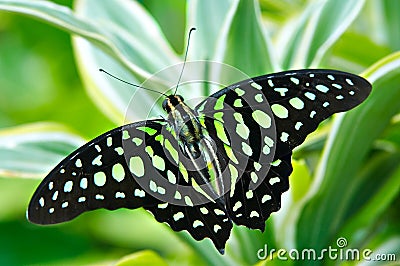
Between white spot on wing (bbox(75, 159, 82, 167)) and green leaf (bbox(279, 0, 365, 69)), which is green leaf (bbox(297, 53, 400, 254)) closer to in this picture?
green leaf (bbox(279, 0, 365, 69))

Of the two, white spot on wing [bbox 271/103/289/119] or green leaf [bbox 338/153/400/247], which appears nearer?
white spot on wing [bbox 271/103/289/119]

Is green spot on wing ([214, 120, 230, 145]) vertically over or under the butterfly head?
under

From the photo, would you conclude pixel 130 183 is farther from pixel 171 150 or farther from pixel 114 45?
pixel 114 45

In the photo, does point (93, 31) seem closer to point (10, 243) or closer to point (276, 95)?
point (276, 95)

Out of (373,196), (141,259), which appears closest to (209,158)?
(141,259)

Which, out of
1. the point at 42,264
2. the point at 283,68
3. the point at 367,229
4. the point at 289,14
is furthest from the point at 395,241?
the point at 42,264
